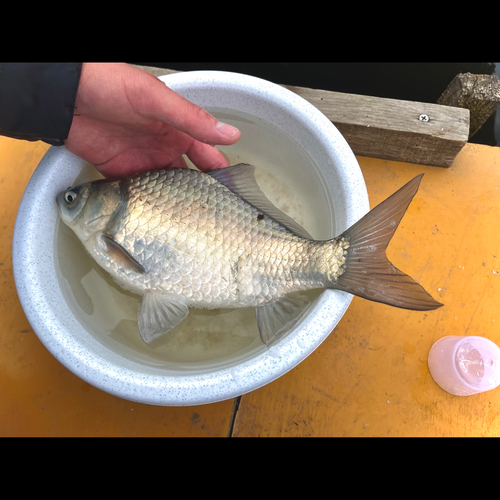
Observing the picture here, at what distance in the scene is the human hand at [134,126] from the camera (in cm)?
91

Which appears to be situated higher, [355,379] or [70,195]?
[70,195]

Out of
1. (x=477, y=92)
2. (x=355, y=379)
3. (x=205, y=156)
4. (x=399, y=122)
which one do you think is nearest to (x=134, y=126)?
(x=205, y=156)

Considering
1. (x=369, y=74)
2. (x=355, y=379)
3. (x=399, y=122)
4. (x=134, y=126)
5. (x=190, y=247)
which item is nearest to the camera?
(x=190, y=247)

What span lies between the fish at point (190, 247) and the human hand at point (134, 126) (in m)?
0.13

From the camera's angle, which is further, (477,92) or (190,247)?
(477,92)

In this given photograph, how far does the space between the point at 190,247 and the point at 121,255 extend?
184 mm

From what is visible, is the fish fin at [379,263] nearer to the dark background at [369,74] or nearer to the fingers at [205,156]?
the fingers at [205,156]

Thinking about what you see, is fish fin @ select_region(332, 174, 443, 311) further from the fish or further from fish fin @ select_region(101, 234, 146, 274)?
fish fin @ select_region(101, 234, 146, 274)

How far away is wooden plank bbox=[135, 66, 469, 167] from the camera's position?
4.23ft

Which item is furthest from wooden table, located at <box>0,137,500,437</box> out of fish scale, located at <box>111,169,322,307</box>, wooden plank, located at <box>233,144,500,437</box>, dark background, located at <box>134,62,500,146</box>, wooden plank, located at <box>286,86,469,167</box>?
dark background, located at <box>134,62,500,146</box>

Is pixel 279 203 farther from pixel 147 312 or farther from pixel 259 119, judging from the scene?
pixel 147 312

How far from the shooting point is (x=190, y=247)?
3.15 feet

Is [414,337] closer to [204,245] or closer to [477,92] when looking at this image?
[204,245]

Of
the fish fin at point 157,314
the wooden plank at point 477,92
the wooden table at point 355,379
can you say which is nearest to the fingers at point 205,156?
the fish fin at point 157,314
